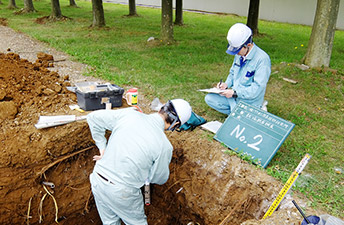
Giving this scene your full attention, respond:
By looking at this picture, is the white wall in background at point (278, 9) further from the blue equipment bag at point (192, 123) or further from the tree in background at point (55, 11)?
the blue equipment bag at point (192, 123)

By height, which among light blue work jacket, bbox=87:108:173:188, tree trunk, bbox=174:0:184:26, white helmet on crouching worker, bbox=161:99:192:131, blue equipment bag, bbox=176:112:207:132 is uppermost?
tree trunk, bbox=174:0:184:26

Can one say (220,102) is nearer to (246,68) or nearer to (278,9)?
(246,68)

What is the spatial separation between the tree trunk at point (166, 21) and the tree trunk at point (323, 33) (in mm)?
4054

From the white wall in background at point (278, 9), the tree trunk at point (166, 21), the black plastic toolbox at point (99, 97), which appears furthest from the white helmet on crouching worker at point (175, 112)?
the white wall in background at point (278, 9)

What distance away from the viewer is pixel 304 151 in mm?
3717

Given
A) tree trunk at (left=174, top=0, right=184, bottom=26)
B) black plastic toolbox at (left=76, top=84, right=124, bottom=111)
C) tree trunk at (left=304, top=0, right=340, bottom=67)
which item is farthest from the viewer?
tree trunk at (left=174, top=0, right=184, bottom=26)

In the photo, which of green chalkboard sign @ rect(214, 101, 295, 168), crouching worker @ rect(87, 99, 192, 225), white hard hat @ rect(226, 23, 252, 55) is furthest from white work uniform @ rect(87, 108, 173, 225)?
white hard hat @ rect(226, 23, 252, 55)

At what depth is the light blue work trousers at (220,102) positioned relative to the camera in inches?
167

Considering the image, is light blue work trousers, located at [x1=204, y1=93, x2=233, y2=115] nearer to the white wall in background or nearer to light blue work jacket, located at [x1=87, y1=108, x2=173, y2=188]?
light blue work jacket, located at [x1=87, y1=108, x2=173, y2=188]

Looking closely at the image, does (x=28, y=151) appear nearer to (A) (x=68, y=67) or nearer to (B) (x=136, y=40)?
(A) (x=68, y=67)

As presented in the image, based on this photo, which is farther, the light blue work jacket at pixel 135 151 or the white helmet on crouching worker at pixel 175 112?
the white helmet on crouching worker at pixel 175 112

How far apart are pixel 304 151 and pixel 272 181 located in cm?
95

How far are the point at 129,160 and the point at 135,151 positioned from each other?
97mm

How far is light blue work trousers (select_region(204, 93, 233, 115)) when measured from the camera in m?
4.25
